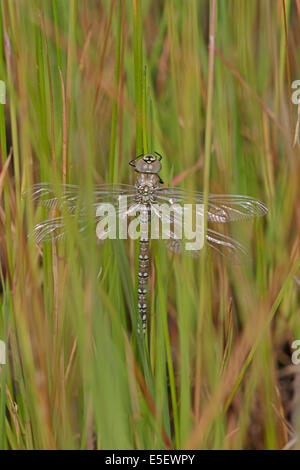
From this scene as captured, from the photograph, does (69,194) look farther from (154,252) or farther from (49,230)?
(154,252)

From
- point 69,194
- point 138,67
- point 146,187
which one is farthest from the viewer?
point 146,187

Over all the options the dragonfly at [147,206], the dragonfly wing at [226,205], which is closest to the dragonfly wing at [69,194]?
the dragonfly at [147,206]

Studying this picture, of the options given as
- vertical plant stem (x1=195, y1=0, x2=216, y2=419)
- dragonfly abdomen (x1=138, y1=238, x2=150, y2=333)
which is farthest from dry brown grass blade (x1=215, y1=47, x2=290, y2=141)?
dragonfly abdomen (x1=138, y1=238, x2=150, y2=333)

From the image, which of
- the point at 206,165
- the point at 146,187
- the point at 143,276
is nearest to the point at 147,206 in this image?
the point at 146,187

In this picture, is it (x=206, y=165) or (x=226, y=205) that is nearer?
(x=206, y=165)

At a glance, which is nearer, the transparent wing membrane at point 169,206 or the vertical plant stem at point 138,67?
the vertical plant stem at point 138,67

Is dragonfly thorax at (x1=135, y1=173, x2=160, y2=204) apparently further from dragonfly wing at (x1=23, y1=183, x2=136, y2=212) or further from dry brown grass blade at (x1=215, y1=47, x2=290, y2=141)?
dry brown grass blade at (x1=215, y1=47, x2=290, y2=141)

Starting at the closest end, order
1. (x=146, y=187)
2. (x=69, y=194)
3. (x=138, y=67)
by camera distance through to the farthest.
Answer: (x=138, y=67)
(x=69, y=194)
(x=146, y=187)

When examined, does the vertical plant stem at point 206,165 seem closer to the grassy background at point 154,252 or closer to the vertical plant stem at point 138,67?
the grassy background at point 154,252
